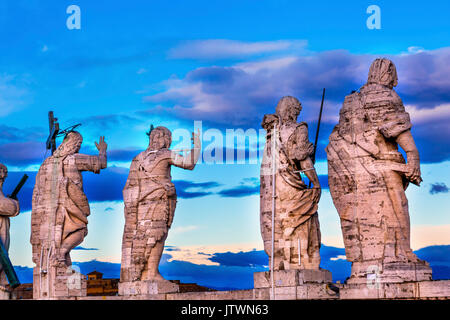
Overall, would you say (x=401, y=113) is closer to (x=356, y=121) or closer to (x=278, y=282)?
(x=356, y=121)

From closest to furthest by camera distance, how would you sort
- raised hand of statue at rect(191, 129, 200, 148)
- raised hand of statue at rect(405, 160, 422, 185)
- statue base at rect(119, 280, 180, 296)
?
raised hand of statue at rect(405, 160, 422, 185), statue base at rect(119, 280, 180, 296), raised hand of statue at rect(191, 129, 200, 148)

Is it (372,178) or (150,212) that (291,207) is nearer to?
(372,178)

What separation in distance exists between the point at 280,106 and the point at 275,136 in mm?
661

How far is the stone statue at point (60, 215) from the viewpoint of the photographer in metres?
20.9

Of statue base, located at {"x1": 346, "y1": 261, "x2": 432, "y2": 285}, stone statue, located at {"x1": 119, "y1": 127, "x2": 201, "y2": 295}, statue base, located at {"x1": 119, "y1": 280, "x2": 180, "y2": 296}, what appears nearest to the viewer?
statue base, located at {"x1": 346, "y1": 261, "x2": 432, "y2": 285}

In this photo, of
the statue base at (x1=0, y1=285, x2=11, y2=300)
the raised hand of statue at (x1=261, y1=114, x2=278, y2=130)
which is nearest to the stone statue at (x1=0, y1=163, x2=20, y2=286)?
the statue base at (x1=0, y1=285, x2=11, y2=300)

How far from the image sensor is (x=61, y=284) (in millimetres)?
20797

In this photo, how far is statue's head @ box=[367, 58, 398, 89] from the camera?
55.1 ft

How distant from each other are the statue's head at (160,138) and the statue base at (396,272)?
6.07 metres

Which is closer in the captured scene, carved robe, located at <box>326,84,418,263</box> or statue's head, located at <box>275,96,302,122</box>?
carved robe, located at <box>326,84,418,263</box>

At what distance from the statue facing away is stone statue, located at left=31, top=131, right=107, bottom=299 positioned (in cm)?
508

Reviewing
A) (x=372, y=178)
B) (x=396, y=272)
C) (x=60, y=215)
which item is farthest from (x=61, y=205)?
(x=396, y=272)

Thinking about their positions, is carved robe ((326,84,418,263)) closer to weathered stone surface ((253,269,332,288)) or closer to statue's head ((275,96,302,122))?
weathered stone surface ((253,269,332,288))

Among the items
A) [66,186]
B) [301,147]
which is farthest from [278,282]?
[66,186]
